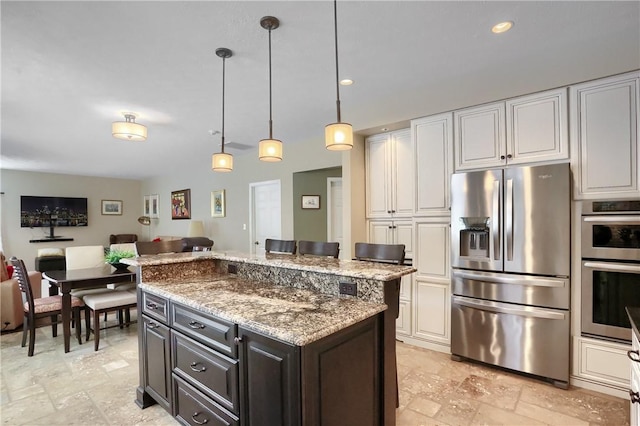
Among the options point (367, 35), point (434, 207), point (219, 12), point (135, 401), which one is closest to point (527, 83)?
point (434, 207)

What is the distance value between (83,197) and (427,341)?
8956 millimetres

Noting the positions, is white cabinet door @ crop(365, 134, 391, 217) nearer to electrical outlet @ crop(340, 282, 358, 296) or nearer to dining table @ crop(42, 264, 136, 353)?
electrical outlet @ crop(340, 282, 358, 296)

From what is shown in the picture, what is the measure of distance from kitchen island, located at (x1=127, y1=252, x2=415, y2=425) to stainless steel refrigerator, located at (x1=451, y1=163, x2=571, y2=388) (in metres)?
1.49

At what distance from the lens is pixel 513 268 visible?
268cm

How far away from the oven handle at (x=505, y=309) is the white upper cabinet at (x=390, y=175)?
3.55ft

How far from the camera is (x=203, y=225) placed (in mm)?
6602

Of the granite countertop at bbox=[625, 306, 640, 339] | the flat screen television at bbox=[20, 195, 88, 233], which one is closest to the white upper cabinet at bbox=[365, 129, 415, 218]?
the granite countertop at bbox=[625, 306, 640, 339]

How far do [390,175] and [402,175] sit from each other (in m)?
0.16

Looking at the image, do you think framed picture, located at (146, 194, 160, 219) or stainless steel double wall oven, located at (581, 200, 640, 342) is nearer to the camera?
stainless steel double wall oven, located at (581, 200, 640, 342)

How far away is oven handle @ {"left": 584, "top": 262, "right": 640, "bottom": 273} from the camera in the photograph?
2.26 m

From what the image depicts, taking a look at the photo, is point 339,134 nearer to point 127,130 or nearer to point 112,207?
point 127,130

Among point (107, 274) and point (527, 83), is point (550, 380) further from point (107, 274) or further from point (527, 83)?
point (107, 274)

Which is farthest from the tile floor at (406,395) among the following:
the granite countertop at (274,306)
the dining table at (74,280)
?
the granite countertop at (274,306)

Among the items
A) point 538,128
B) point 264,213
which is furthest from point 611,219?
point 264,213
